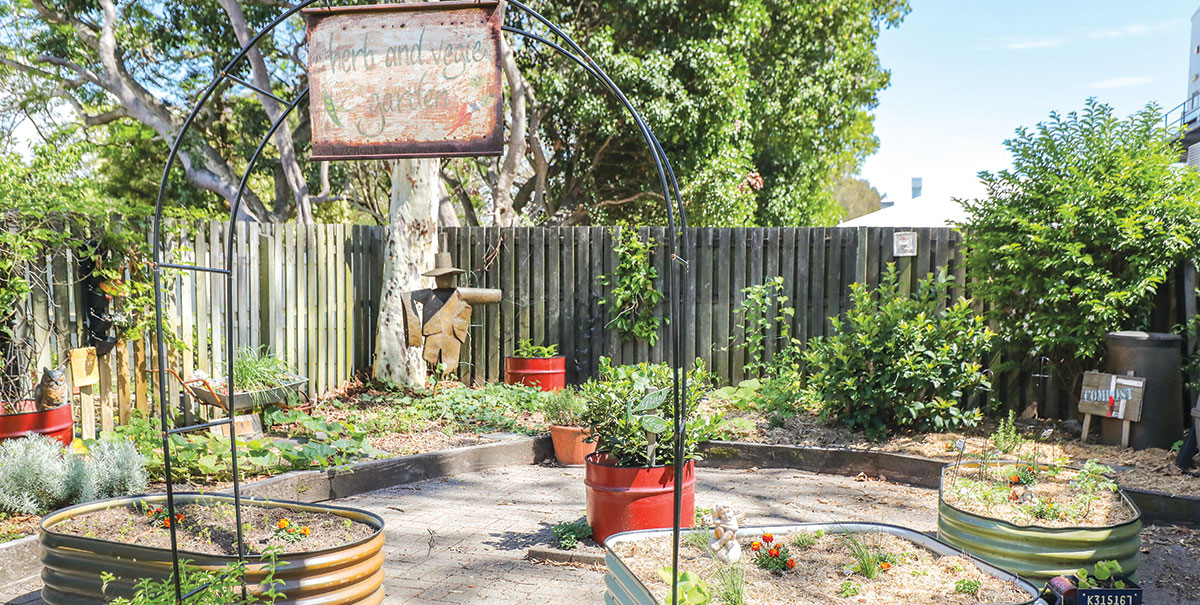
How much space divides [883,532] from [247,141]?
15.1 metres

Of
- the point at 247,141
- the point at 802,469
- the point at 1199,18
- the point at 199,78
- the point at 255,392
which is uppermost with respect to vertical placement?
the point at 1199,18

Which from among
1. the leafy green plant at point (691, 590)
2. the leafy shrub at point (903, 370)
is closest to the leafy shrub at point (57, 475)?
the leafy green plant at point (691, 590)

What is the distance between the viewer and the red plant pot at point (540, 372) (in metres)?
8.09

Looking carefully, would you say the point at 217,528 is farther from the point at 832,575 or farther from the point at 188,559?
the point at 832,575

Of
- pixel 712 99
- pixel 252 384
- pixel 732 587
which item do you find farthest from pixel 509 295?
pixel 732 587

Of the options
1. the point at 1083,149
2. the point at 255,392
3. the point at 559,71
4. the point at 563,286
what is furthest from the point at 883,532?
the point at 559,71

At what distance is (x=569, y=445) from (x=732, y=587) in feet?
12.7

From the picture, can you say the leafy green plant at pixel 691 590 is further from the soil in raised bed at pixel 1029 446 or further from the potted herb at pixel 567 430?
the potted herb at pixel 567 430

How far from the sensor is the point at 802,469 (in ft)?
20.4

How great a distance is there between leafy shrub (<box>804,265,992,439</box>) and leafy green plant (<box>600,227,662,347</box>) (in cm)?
Answer: 236

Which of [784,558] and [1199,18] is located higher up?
[1199,18]

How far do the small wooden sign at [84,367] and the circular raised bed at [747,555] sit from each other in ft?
13.5

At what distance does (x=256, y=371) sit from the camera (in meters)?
6.74

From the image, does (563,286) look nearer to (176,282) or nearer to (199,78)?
(176,282)
